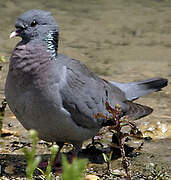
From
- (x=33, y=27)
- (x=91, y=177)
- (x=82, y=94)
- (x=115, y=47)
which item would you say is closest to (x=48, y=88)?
(x=82, y=94)

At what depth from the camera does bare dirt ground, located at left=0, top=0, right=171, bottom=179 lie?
4414 millimetres

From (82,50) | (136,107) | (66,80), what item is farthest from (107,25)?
(66,80)

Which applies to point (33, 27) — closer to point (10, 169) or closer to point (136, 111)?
point (10, 169)

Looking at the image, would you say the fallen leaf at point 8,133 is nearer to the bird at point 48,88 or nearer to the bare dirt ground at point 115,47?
the bare dirt ground at point 115,47

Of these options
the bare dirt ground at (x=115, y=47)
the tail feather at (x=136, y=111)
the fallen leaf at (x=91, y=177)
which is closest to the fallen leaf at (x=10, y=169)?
the bare dirt ground at (x=115, y=47)

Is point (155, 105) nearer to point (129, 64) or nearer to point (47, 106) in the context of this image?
point (129, 64)

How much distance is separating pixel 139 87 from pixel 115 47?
3020 mm

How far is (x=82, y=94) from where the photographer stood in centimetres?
403

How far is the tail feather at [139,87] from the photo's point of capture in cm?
Answer: 507

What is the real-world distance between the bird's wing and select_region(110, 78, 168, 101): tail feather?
72 centimetres

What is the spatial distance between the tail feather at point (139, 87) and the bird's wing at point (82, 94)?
716 millimetres

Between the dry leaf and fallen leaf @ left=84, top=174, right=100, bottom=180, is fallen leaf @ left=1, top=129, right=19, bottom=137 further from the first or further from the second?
fallen leaf @ left=84, top=174, right=100, bottom=180

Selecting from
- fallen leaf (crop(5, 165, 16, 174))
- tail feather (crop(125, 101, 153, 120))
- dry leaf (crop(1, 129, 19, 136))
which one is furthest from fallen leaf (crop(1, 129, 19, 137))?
tail feather (crop(125, 101, 153, 120))

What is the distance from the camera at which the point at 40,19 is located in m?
3.97
